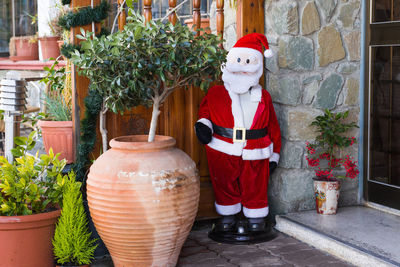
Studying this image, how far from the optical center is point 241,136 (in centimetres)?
346

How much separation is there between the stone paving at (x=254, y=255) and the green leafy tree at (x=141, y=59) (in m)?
0.80

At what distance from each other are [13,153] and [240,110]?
1.45 metres

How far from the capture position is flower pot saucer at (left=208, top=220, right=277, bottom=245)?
3434 mm

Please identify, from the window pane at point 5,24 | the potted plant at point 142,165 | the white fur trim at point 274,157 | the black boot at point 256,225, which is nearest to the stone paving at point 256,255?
the black boot at point 256,225

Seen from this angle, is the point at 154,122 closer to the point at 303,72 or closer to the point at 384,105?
the point at 303,72

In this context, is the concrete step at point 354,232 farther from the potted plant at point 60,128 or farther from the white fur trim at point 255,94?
the potted plant at point 60,128

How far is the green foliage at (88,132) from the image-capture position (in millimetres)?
3244

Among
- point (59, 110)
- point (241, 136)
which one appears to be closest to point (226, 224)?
point (241, 136)

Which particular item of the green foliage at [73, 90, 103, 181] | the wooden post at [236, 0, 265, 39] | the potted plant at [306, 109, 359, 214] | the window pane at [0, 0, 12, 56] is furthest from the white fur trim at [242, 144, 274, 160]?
the window pane at [0, 0, 12, 56]

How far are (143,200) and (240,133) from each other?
97 cm

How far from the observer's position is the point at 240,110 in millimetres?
3463

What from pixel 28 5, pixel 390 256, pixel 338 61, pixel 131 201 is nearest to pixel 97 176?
pixel 131 201

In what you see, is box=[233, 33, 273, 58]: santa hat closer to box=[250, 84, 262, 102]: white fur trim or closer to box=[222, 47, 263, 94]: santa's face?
box=[222, 47, 263, 94]: santa's face

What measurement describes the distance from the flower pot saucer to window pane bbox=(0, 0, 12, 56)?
6920 millimetres
